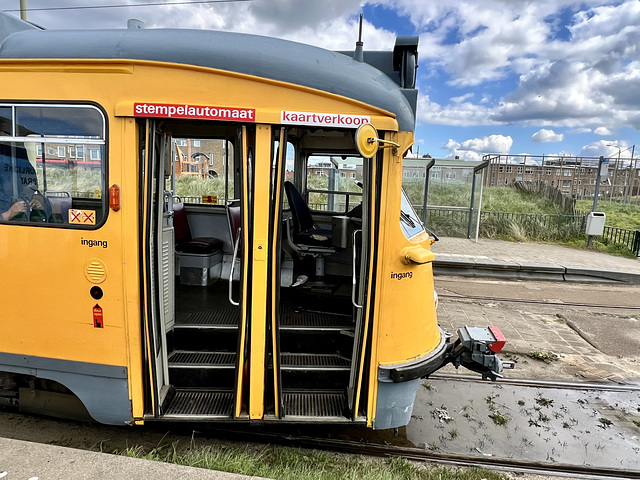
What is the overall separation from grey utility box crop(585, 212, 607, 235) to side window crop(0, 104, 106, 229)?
14.0 metres

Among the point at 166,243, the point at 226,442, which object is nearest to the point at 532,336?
the point at 226,442

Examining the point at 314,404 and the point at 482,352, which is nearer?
the point at 314,404

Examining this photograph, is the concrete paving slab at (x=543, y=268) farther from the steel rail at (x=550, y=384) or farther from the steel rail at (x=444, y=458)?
the steel rail at (x=444, y=458)

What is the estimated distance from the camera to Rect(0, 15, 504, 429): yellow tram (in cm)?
278

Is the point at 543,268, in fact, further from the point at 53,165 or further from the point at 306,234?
the point at 53,165

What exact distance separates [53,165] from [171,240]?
38.3 inches

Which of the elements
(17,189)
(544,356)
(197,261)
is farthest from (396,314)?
(544,356)

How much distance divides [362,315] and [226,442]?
5.26 feet

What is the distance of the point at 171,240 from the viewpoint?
136 inches

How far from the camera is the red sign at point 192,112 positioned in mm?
2742

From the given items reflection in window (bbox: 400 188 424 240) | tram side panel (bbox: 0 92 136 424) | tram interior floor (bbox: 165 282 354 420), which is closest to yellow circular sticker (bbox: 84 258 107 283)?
tram side panel (bbox: 0 92 136 424)

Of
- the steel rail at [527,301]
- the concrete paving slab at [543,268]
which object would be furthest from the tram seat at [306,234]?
the concrete paving slab at [543,268]

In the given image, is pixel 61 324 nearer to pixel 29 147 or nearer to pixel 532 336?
pixel 29 147

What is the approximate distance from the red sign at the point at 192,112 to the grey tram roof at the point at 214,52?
0.26 metres
